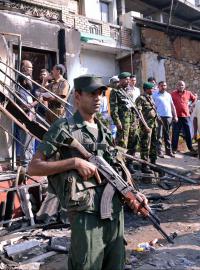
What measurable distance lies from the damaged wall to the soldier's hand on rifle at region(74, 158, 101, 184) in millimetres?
14553

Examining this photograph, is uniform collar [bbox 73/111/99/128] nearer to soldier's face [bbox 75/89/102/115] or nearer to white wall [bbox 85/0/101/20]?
soldier's face [bbox 75/89/102/115]

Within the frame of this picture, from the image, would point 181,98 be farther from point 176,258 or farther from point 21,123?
point 176,258

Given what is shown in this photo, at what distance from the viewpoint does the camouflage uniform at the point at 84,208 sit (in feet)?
8.10

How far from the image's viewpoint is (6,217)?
554cm

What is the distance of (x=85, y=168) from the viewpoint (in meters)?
2.45

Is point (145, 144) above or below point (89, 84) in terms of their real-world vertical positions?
below

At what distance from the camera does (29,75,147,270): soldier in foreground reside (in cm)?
247

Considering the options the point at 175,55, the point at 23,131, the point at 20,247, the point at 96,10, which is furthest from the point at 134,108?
the point at 96,10

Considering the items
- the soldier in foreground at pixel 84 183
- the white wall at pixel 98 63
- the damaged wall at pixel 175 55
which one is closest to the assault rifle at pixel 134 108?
the soldier in foreground at pixel 84 183

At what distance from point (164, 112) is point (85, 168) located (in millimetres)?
7432

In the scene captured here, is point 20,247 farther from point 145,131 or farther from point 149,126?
point 149,126

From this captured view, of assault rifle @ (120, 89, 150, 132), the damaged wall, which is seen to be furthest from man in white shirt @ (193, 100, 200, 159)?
the damaged wall

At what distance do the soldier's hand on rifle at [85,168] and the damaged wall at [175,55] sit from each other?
1455 centimetres

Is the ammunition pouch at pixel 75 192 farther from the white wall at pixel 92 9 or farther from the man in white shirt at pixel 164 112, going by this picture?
the white wall at pixel 92 9
